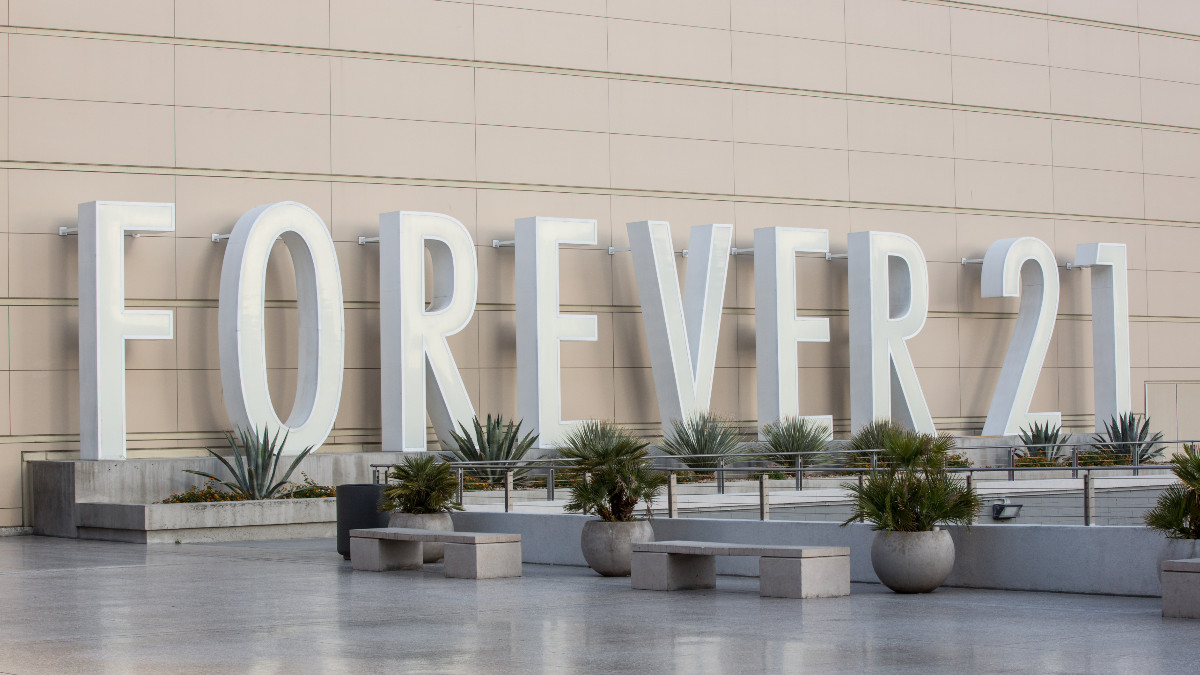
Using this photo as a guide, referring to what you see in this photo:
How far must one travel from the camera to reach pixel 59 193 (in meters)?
25.3

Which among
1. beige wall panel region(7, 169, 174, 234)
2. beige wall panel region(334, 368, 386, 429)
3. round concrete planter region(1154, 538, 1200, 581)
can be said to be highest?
beige wall panel region(7, 169, 174, 234)

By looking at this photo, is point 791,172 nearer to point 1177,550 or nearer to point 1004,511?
point 1004,511

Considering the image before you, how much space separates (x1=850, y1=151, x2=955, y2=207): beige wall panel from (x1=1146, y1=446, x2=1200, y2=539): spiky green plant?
20715 millimetres

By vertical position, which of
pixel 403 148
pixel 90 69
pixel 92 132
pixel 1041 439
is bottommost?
pixel 1041 439

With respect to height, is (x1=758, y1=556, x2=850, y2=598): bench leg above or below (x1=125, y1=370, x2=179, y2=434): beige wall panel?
below

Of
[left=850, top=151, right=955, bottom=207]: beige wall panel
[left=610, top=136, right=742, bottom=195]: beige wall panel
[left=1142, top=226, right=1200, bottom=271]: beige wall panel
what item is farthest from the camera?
[left=1142, top=226, right=1200, bottom=271]: beige wall panel

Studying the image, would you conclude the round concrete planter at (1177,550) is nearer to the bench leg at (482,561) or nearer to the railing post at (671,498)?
the railing post at (671,498)

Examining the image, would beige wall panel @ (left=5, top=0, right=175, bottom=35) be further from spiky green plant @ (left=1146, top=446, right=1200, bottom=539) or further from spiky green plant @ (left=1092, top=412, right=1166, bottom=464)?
spiky green plant @ (left=1092, top=412, right=1166, bottom=464)

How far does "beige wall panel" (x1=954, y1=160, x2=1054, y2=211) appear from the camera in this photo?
34.8 metres

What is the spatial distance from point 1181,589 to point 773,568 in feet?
12.1

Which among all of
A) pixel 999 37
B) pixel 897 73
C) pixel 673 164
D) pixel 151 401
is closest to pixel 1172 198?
pixel 999 37

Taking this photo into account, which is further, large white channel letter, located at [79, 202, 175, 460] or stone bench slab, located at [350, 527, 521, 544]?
large white channel letter, located at [79, 202, 175, 460]

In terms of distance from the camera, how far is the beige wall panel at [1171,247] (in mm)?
37344

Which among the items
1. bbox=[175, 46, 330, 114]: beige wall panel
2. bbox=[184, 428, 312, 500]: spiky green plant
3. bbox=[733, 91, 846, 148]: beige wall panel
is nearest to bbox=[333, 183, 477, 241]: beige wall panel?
bbox=[175, 46, 330, 114]: beige wall panel
